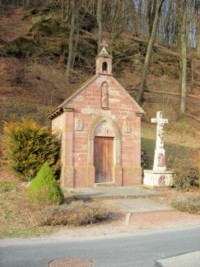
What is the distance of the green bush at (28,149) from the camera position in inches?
638

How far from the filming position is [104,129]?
17.4 metres

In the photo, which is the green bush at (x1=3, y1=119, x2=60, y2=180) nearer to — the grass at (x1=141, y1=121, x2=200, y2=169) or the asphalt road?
the grass at (x1=141, y1=121, x2=200, y2=169)

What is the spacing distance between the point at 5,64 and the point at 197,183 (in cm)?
1573

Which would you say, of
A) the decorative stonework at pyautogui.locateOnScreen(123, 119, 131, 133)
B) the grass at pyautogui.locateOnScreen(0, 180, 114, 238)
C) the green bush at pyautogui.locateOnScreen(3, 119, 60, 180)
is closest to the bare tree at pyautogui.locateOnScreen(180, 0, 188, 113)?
the decorative stonework at pyautogui.locateOnScreen(123, 119, 131, 133)

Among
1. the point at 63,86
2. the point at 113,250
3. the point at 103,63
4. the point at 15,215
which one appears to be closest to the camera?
the point at 113,250

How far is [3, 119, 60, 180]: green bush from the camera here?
16203 mm

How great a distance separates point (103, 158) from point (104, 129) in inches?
56.3

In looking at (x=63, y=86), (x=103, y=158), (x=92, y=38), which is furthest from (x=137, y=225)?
(x=92, y=38)

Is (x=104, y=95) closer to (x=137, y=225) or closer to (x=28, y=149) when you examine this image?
(x=28, y=149)

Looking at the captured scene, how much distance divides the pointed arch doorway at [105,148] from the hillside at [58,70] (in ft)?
23.9

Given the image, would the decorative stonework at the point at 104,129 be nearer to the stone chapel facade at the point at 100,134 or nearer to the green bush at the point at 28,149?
the stone chapel facade at the point at 100,134

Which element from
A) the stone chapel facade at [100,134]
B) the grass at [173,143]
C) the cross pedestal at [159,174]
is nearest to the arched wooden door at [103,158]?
the stone chapel facade at [100,134]

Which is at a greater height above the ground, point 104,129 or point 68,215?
point 104,129

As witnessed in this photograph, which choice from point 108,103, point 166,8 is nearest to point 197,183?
point 108,103
